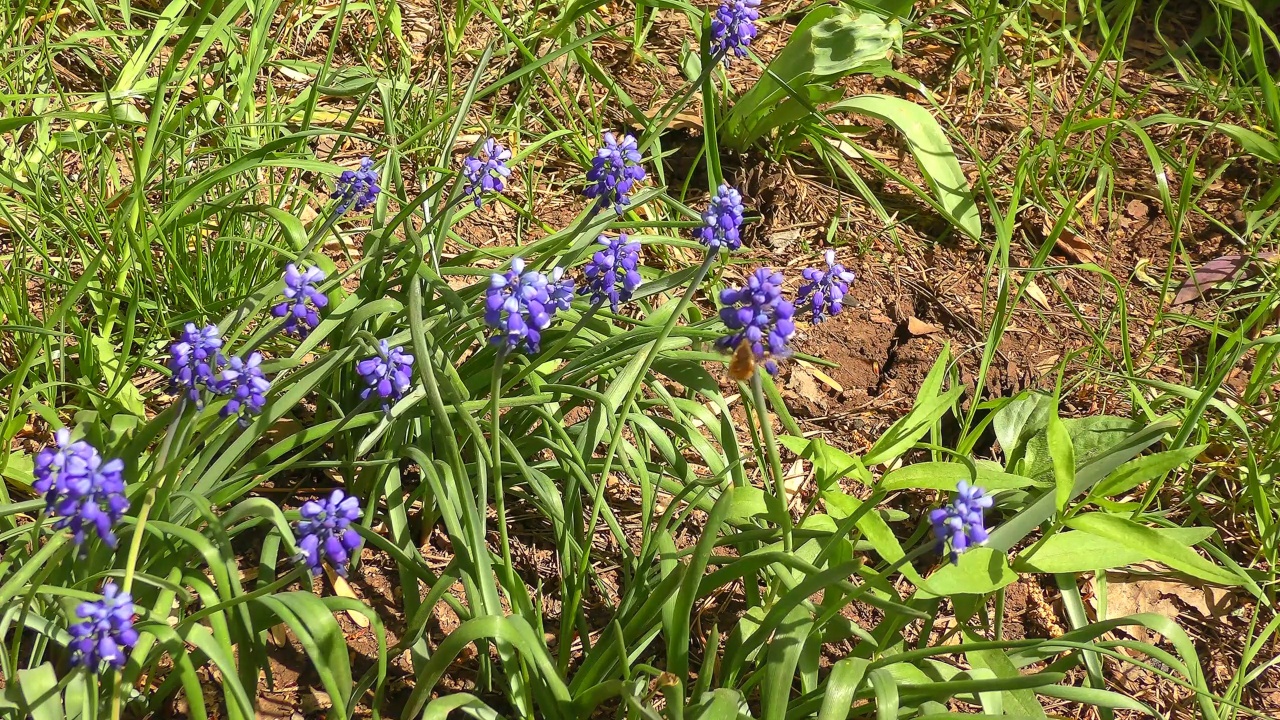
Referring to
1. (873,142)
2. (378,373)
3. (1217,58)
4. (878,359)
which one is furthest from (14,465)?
(1217,58)

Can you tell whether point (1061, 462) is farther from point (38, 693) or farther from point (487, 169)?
point (38, 693)

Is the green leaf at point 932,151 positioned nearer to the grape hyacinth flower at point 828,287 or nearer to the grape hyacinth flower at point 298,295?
the grape hyacinth flower at point 828,287

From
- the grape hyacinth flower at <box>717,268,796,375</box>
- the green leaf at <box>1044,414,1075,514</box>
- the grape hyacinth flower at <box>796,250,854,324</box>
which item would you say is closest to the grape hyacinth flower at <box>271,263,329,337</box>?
the grape hyacinth flower at <box>717,268,796,375</box>

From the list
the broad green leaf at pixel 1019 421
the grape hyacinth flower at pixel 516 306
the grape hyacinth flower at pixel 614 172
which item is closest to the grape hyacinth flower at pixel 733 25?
the grape hyacinth flower at pixel 614 172

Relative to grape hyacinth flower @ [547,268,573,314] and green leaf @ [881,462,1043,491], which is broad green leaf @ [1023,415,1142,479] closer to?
green leaf @ [881,462,1043,491]

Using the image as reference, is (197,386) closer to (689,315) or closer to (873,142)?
(689,315)

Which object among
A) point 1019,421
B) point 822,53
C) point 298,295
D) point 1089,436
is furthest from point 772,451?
point 822,53
